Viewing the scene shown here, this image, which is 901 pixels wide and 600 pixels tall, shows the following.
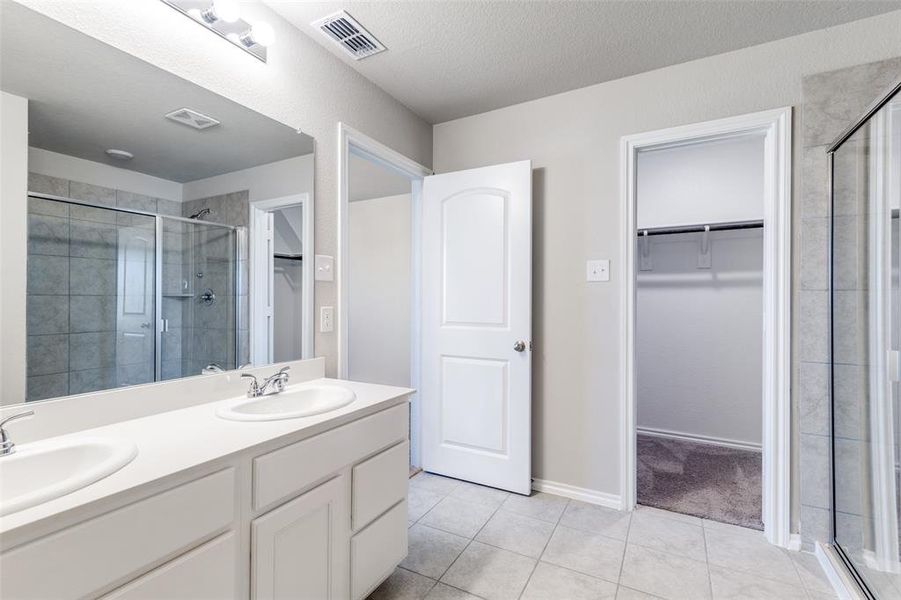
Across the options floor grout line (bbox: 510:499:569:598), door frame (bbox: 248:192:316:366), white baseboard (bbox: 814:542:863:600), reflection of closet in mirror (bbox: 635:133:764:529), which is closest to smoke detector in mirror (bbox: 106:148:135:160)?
door frame (bbox: 248:192:316:366)

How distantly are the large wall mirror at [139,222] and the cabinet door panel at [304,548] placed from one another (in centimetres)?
64

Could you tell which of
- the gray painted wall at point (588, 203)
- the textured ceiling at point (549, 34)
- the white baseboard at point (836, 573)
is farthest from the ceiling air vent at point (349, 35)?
the white baseboard at point (836, 573)

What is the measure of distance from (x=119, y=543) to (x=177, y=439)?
316 mm

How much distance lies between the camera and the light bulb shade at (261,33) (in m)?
1.59

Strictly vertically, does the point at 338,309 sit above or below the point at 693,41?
below

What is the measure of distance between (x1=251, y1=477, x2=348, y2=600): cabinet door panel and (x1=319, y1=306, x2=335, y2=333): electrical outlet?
0.84 m

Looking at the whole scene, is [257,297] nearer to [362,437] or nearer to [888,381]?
[362,437]

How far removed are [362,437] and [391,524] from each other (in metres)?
0.42

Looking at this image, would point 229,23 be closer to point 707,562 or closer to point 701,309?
point 707,562

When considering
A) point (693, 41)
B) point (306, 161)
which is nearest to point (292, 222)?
point (306, 161)

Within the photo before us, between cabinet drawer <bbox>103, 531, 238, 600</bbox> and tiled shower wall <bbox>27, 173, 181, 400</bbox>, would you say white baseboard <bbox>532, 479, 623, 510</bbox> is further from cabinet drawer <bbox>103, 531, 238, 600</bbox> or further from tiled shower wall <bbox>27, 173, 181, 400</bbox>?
tiled shower wall <bbox>27, 173, 181, 400</bbox>

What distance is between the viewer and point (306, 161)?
1929 millimetres

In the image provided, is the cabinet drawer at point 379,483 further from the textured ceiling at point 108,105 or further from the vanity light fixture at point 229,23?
the vanity light fixture at point 229,23

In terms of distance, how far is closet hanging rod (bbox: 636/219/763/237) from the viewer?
298 centimetres
